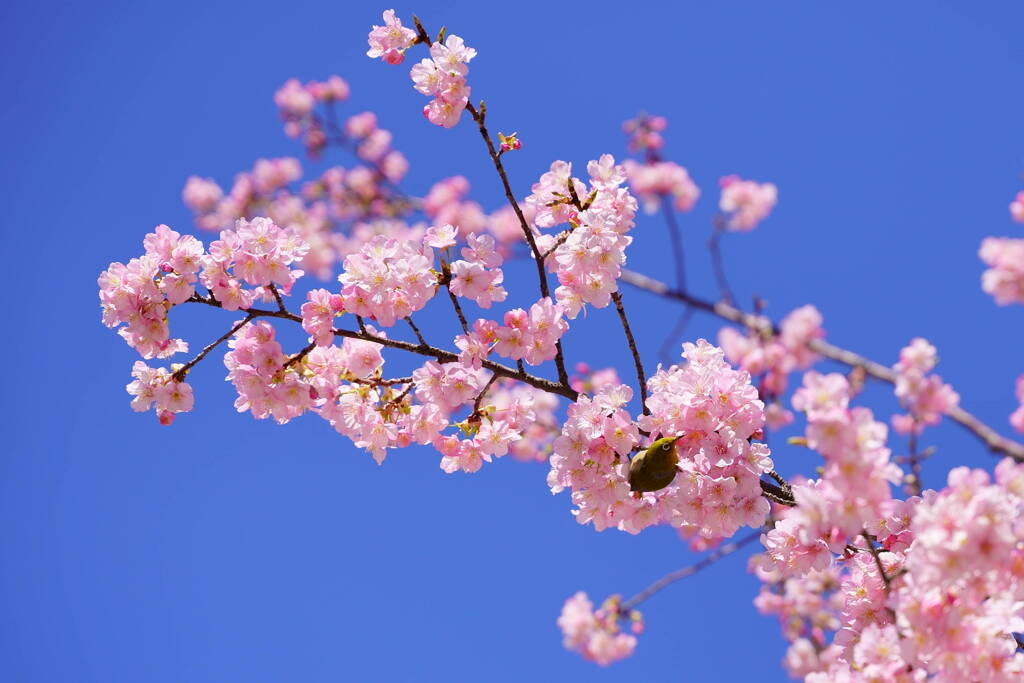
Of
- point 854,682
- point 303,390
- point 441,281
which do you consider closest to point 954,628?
point 854,682

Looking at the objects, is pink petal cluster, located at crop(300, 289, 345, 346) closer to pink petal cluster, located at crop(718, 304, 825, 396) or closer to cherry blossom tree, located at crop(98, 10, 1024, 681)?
cherry blossom tree, located at crop(98, 10, 1024, 681)

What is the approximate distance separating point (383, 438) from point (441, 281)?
0.67 metres

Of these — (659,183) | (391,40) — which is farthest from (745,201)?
(391,40)

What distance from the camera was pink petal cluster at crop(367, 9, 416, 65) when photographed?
118 inches

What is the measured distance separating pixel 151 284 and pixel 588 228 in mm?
1629

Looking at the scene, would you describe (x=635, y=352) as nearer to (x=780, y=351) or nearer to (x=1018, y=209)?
(x=1018, y=209)

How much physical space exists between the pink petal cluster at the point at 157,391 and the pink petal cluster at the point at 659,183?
870 cm

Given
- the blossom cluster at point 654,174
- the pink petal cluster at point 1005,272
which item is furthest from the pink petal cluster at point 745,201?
the pink petal cluster at point 1005,272

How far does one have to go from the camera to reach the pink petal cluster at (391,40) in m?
2.99

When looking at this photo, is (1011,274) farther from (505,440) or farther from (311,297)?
(311,297)

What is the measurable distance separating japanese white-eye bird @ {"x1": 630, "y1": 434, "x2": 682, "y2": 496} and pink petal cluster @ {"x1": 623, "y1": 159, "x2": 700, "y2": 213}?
28.3 feet

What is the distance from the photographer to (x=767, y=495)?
103 inches

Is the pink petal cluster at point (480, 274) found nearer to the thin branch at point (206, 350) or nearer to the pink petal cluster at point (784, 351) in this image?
the thin branch at point (206, 350)

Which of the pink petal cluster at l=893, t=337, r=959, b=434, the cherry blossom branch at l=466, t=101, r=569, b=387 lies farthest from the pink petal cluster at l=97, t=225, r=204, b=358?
the pink petal cluster at l=893, t=337, r=959, b=434
